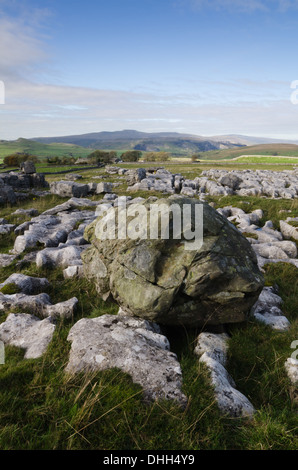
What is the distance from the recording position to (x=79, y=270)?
1123 centimetres

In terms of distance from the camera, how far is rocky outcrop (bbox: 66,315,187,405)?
5.06 m

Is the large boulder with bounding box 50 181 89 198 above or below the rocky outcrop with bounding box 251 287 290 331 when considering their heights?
above

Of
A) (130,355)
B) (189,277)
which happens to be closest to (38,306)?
(130,355)

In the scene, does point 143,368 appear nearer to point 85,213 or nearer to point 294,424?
point 294,424

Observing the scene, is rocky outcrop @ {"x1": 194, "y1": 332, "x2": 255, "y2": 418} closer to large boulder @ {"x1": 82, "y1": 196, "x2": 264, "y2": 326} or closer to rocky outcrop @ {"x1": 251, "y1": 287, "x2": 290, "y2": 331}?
large boulder @ {"x1": 82, "y1": 196, "x2": 264, "y2": 326}

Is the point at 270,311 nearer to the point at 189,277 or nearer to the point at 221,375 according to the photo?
the point at 189,277

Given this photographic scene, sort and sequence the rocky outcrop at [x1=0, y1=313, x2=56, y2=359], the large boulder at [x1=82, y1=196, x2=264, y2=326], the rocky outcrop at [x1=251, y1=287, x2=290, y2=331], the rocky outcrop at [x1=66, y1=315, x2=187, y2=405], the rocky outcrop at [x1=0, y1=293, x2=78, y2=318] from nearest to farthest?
1. the rocky outcrop at [x1=66, y1=315, x2=187, y2=405]
2. the rocky outcrop at [x1=0, y1=313, x2=56, y2=359]
3. the large boulder at [x1=82, y1=196, x2=264, y2=326]
4. the rocky outcrop at [x1=251, y1=287, x2=290, y2=331]
5. the rocky outcrop at [x1=0, y1=293, x2=78, y2=318]

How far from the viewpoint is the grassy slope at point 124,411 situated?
410cm

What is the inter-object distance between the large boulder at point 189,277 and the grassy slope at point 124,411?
3.87 feet

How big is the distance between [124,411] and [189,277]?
Answer: 346 cm

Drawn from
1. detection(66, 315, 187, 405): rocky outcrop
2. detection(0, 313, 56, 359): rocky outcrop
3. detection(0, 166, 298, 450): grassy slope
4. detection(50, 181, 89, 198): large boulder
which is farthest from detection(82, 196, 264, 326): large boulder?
detection(50, 181, 89, 198): large boulder

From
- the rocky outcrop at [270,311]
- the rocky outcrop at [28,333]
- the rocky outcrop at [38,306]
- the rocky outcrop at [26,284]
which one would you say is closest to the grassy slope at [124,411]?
the rocky outcrop at [28,333]

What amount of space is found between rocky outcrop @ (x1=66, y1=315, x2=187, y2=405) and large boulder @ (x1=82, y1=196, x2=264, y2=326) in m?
0.83
